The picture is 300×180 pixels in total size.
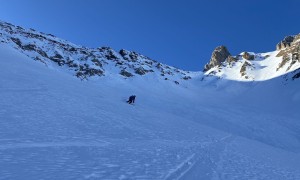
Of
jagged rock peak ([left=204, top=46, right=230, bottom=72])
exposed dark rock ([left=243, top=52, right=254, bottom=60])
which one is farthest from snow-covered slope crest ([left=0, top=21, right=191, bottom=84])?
jagged rock peak ([left=204, top=46, right=230, bottom=72])

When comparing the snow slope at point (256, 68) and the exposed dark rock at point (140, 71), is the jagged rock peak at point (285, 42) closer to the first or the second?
the snow slope at point (256, 68)

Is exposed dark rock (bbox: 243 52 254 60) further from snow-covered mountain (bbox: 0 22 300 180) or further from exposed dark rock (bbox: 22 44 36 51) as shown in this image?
exposed dark rock (bbox: 22 44 36 51)

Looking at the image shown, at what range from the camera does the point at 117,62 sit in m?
76.9

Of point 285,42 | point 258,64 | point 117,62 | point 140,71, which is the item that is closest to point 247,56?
point 258,64

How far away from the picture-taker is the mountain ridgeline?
200ft

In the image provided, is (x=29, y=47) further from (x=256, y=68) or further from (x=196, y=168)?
(x=196, y=168)

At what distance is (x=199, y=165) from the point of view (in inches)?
449

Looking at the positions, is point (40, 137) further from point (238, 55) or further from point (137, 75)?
point (238, 55)

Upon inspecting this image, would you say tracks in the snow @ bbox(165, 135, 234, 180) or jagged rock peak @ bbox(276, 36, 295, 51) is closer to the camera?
tracks in the snow @ bbox(165, 135, 234, 180)

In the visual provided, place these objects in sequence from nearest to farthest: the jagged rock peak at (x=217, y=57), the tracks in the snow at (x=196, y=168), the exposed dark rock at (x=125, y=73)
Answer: the tracks in the snow at (x=196, y=168), the exposed dark rock at (x=125, y=73), the jagged rock peak at (x=217, y=57)

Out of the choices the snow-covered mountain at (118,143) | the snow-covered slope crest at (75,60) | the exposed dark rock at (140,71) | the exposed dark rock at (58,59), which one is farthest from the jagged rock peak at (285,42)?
the exposed dark rock at (58,59)

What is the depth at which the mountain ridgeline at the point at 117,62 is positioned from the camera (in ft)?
200

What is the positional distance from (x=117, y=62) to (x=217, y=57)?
50.1 meters

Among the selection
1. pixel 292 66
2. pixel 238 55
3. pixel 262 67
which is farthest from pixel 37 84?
pixel 238 55
